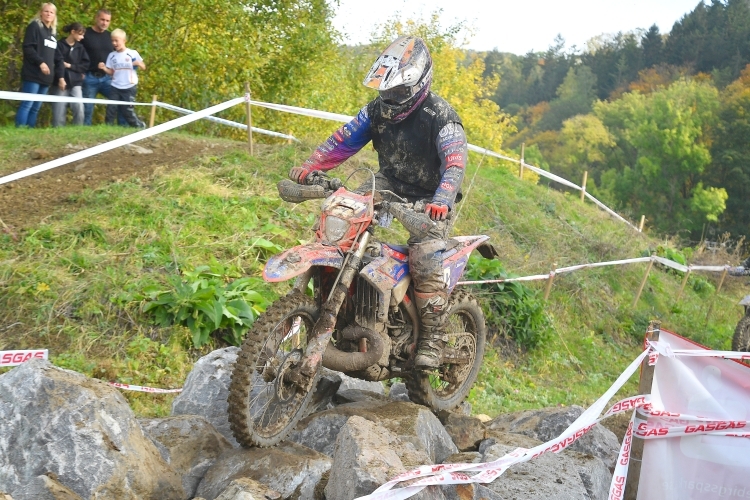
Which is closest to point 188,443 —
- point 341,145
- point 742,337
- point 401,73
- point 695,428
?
point 341,145


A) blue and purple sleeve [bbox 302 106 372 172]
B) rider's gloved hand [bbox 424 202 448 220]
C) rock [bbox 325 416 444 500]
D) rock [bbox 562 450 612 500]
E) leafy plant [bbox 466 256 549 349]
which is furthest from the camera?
leafy plant [bbox 466 256 549 349]

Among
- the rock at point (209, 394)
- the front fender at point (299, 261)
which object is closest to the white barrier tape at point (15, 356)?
the rock at point (209, 394)

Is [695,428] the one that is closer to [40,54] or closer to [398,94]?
[398,94]

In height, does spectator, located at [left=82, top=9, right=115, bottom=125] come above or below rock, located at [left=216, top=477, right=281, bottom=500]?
above

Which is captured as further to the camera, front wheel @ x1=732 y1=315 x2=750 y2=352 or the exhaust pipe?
front wheel @ x1=732 y1=315 x2=750 y2=352

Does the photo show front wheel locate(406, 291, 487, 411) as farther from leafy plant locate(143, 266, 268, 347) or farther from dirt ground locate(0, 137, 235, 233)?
dirt ground locate(0, 137, 235, 233)

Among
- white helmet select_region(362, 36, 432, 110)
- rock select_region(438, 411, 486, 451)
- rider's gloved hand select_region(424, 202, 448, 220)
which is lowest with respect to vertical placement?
rock select_region(438, 411, 486, 451)

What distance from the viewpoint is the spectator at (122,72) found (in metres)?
12.4

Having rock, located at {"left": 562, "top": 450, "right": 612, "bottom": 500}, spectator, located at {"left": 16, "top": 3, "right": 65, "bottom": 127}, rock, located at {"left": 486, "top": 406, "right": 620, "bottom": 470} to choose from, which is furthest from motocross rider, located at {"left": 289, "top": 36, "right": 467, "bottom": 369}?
spectator, located at {"left": 16, "top": 3, "right": 65, "bottom": 127}

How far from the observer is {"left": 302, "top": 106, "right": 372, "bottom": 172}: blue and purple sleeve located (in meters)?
5.95

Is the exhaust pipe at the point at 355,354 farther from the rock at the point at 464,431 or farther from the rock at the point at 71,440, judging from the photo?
the rock at the point at 71,440

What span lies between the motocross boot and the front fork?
65 cm

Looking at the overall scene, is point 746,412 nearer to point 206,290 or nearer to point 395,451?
point 395,451

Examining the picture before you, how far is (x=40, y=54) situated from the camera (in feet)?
37.7
